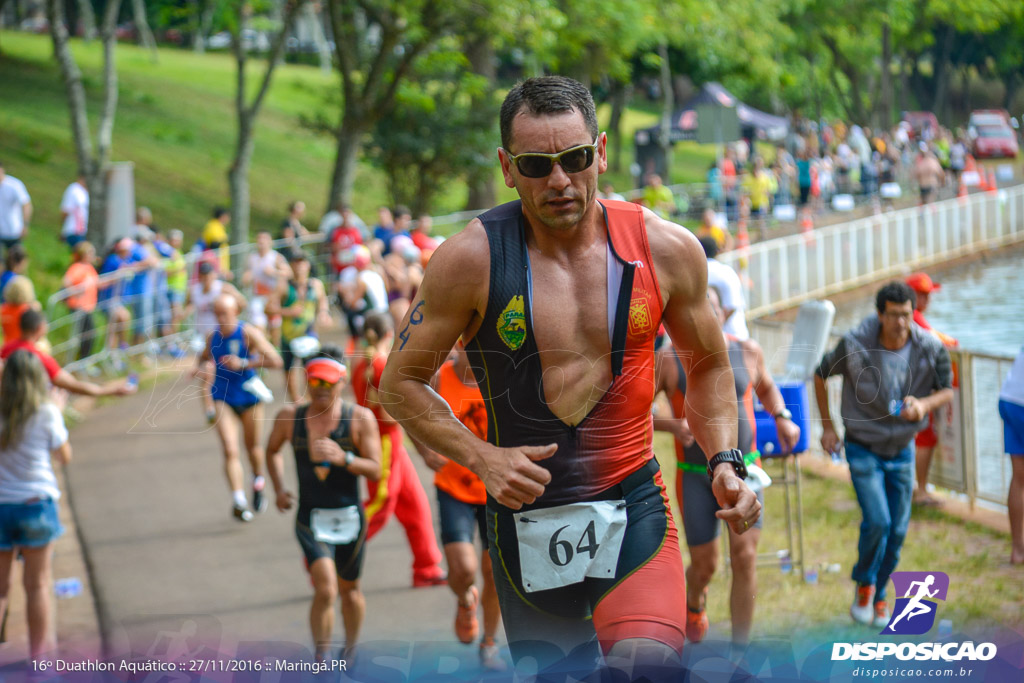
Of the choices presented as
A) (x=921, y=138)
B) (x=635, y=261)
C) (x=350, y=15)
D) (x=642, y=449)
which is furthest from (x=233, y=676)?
(x=350, y=15)

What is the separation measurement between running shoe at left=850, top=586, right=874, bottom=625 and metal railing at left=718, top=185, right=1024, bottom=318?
10.9 metres

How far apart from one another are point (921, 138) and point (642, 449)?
18.9 meters

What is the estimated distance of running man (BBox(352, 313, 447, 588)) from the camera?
285 inches

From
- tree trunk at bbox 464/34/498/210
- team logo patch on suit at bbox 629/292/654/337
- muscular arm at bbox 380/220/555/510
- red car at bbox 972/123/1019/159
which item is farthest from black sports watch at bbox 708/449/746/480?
tree trunk at bbox 464/34/498/210

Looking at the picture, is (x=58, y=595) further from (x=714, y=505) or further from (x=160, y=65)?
(x=160, y=65)

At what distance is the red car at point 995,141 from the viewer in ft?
53.2

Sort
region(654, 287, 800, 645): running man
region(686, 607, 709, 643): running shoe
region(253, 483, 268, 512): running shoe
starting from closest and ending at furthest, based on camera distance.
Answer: region(654, 287, 800, 645): running man, region(686, 607, 709, 643): running shoe, region(253, 483, 268, 512): running shoe

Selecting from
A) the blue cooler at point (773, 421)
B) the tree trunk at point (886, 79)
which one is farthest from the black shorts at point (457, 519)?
the tree trunk at point (886, 79)

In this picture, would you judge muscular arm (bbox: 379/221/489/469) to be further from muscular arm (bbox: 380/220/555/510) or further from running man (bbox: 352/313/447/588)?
running man (bbox: 352/313/447/588)

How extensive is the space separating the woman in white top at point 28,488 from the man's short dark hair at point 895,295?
15.9ft

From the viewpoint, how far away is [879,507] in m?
6.52

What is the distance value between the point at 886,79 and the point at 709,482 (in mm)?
14399

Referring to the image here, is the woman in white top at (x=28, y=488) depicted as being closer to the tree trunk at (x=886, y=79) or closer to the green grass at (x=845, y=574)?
the green grass at (x=845, y=574)

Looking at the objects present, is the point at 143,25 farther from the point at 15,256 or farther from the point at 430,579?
the point at 430,579
